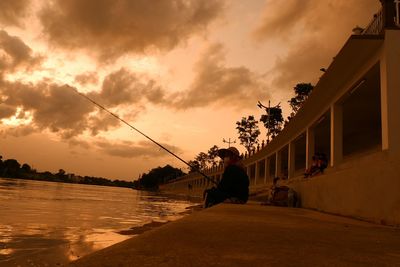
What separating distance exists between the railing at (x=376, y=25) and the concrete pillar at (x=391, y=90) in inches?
16.6

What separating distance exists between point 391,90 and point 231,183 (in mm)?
4000

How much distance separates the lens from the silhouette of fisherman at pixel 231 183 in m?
7.55

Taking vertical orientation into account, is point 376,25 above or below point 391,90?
above

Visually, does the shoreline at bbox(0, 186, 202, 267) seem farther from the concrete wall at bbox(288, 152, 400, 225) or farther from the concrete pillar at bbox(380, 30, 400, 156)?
the concrete pillar at bbox(380, 30, 400, 156)

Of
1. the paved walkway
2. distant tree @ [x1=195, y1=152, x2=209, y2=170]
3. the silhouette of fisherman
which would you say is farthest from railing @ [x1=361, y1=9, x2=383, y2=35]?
distant tree @ [x1=195, y1=152, x2=209, y2=170]

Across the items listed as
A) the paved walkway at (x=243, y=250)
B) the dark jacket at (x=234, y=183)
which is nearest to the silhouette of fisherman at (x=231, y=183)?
the dark jacket at (x=234, y=183)

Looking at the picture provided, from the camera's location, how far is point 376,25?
904cm

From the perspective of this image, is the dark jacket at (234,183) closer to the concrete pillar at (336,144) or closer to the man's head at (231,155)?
the man's head at (231,155)

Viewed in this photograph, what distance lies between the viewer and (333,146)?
516 inches

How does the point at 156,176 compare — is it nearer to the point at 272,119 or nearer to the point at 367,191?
the point at 272,119

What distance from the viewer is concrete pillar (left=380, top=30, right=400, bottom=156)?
820 cm

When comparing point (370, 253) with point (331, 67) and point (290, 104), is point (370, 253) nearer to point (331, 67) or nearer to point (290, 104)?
point (331, 67)

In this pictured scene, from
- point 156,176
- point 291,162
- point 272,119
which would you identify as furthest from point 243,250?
point 156,176

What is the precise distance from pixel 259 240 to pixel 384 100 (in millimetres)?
6913
